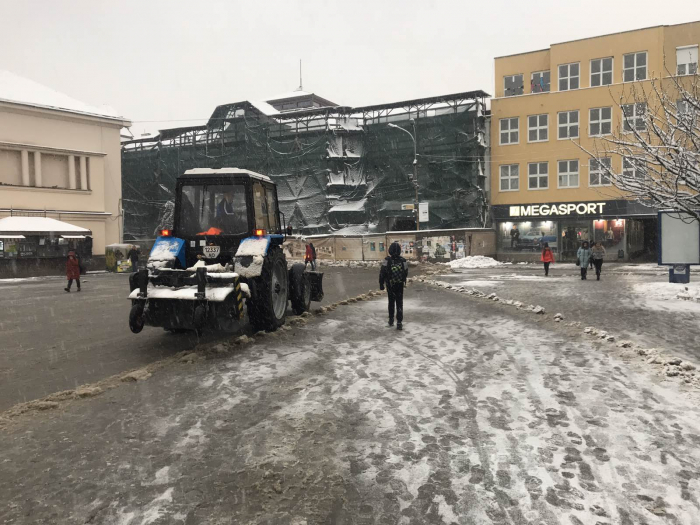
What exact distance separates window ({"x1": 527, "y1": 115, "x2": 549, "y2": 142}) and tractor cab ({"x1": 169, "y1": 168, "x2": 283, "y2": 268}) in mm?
34821

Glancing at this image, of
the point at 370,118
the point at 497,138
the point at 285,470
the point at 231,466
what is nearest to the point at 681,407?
the point at 285,470

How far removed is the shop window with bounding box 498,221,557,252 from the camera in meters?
38.9

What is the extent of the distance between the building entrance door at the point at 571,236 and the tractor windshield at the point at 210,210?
→ 1318 inches

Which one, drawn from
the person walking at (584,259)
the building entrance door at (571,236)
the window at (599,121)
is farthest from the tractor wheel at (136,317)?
the window at (599,121)

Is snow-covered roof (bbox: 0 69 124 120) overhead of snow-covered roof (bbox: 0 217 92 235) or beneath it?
overhead

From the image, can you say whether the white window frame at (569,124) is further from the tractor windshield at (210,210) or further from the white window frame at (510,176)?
the tractor windshield at (210,210)

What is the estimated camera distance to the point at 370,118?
1758 inches

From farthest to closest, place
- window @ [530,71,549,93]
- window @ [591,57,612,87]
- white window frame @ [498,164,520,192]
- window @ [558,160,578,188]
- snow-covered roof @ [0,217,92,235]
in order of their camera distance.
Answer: window @ [530,71,549,93] → white window frame @ [498,164,520,192] → window @ [558,160,578,188] → window @ [591,57,612,87] → snow-covered roof @ [0,217,92,235]

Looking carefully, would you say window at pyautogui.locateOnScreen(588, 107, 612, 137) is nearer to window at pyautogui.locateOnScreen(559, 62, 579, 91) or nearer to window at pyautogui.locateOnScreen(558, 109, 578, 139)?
window at pyautogui.locateOnScreen(558, 109, 578, 139)

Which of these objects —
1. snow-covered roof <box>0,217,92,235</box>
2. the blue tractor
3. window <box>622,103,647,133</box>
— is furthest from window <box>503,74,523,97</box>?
the blue tractor

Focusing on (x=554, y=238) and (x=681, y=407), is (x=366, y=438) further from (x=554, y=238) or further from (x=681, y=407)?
(x=554, y=238)

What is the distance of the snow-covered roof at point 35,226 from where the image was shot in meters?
29.1

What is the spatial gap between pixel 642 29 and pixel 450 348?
37.6 m

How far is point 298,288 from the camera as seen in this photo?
11.0 meters
